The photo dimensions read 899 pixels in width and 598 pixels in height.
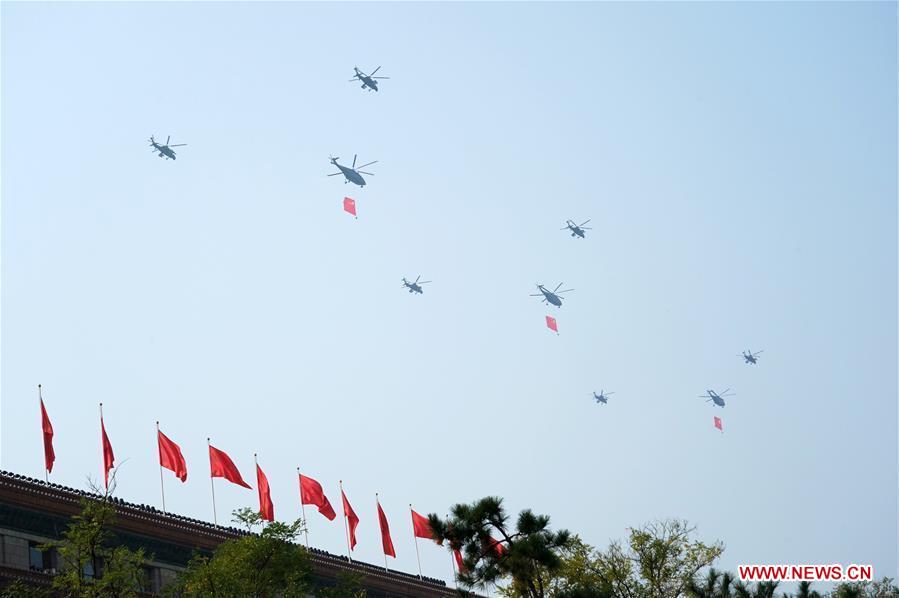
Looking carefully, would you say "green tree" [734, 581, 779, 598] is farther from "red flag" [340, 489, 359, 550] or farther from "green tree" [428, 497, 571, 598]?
"red flag" [340, 489, 359, 550]

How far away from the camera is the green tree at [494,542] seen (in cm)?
3472

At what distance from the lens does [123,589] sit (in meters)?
35.8

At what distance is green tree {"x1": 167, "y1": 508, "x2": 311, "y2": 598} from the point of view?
3844 centimetres

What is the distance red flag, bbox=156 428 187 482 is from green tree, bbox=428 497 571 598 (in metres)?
30.8

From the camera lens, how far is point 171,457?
63188mm

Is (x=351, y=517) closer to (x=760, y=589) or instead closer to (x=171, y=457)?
(x=171, y=457)

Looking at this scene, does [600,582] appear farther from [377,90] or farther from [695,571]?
[377,90]

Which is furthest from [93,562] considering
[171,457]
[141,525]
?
[171,457]

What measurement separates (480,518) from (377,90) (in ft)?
244

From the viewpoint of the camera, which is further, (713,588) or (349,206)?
(349,206)

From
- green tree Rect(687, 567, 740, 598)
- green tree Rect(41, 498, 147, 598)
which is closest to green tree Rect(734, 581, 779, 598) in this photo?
green tree Rect(687, 567, 740, 598)

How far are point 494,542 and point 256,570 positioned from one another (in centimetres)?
863

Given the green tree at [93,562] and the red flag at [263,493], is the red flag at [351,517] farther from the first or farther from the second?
the green tree at [93,562]

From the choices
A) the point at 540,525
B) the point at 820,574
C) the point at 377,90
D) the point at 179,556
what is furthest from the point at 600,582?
the point at 377,90
